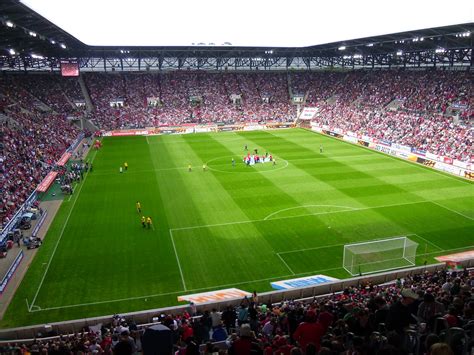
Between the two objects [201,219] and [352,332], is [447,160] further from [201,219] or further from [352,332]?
[352,332]

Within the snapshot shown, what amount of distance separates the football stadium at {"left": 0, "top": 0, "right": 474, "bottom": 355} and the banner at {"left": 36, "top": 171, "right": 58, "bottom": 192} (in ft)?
0.51

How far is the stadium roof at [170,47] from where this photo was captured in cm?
3879

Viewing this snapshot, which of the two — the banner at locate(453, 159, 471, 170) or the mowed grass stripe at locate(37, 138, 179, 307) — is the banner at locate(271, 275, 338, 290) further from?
the banner at locate(453, 159, 471, 170)

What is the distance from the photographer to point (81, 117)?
224 feet

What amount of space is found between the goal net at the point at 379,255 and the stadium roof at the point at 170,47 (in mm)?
27902

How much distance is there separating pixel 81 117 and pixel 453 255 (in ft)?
195

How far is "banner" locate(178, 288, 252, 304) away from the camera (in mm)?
19344

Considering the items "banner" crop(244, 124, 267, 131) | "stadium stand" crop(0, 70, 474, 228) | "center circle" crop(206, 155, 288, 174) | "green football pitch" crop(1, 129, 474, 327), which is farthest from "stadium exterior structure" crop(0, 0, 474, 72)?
"center circle" crop(206, 155, 288, 174)

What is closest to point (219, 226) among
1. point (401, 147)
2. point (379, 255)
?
point (379, 255)

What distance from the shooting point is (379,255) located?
956 inches

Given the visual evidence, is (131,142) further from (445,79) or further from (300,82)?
(445,79)

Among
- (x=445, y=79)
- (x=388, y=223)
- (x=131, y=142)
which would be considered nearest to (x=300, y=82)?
(x=445, y=79)

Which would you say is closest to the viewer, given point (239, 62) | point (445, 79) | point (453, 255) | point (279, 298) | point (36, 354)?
point (36, 354)

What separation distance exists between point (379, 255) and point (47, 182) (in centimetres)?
2951
